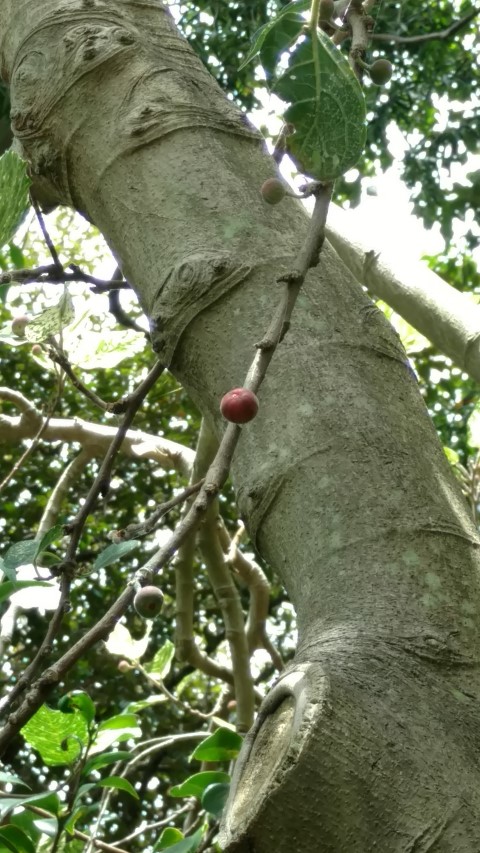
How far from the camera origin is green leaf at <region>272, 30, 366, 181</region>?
571 millimetres

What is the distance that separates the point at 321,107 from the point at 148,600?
343 millimetres

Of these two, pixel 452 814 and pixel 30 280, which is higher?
pixel 30 280

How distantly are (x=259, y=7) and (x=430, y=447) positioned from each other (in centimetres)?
262

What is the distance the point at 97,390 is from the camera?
351cm

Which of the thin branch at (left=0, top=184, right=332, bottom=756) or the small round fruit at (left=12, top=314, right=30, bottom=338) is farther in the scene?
the small round fruit at (left=12, top=314, right=30, bottom=338)

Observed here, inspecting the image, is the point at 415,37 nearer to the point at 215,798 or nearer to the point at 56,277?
the point at 56,277

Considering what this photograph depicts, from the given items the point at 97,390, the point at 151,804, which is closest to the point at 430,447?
the point at 97,390

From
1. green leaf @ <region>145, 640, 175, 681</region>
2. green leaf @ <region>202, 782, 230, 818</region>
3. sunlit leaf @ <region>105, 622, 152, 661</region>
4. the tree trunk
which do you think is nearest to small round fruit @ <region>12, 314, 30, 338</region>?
the tree trunk

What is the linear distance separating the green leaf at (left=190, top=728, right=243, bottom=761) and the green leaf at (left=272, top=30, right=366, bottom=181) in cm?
71

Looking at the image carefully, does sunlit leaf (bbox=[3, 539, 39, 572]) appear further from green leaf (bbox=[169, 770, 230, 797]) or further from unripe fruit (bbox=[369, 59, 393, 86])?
unripe fruit (bbox=[369, 59, 393, 86])

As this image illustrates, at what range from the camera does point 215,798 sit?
961mm

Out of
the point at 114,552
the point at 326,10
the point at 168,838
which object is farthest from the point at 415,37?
the point at 168,838

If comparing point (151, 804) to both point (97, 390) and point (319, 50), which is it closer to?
point (97, 390)

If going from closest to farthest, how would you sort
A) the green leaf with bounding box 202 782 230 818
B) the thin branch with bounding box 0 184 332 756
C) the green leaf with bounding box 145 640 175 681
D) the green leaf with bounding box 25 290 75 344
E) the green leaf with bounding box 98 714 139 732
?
1. the thin branch with bounding box 0 184 332 756
2. the green leaf with bounding box 202 782 230 818
3. the green leaf with bounding box 25 290 75 344
4. the green leaf with bounding box 98 714 139 732
5. the green leaf with bounding box 145 640 175 681
